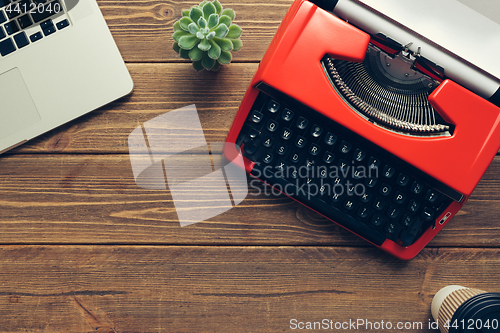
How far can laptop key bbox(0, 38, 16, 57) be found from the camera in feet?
2.40

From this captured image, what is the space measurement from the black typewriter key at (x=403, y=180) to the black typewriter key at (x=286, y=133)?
10.1 inches

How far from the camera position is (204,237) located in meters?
0.81

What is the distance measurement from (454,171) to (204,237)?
0.57 meters

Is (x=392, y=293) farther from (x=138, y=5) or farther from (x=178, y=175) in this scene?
(x=138, y=5)

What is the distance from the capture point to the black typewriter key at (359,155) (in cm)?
71

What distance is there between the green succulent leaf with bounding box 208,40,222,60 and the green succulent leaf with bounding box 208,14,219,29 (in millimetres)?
31

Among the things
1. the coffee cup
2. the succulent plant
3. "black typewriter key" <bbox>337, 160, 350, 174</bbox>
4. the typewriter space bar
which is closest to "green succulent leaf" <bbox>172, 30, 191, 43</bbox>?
the succulent plant

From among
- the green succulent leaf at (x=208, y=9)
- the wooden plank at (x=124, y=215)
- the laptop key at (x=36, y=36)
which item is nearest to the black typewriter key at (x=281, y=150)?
the wooden plank at (x=124, y=215)

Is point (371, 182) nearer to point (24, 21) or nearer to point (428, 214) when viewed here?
point (428, 214)

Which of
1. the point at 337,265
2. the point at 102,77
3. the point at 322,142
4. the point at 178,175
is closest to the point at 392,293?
the point at 337,265

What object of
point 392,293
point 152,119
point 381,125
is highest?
point 381,125

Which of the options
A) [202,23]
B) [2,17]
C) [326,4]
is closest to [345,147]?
[326,4]

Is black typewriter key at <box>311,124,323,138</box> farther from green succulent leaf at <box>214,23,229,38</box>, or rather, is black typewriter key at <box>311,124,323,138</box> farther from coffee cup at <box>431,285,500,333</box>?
coffee cup at <box>431,285,500,333</box>

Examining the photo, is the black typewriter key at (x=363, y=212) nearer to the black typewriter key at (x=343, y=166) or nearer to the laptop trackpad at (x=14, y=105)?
the black typewriter key at (x=343, y=166)
